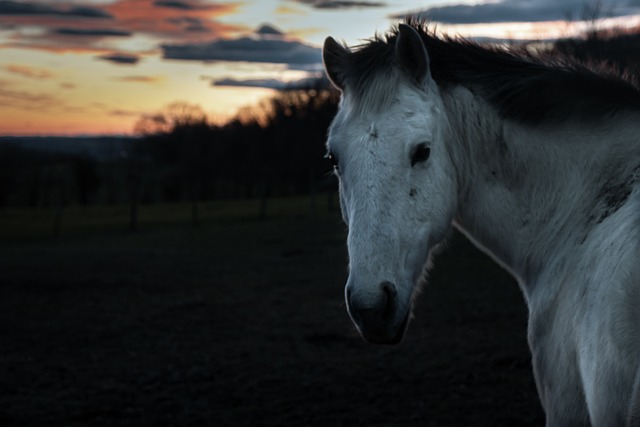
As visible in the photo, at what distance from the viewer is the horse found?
8.61 feet

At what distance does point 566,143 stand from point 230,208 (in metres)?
45.6

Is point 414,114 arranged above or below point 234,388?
above

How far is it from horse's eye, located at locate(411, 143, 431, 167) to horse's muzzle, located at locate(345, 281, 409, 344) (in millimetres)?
529

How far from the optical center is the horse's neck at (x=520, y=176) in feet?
10.1

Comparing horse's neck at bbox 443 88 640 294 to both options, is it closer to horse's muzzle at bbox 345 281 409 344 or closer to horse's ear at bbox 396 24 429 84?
horse's ear at bbox 396 24 429 84

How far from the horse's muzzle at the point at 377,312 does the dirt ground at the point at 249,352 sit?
436 cm

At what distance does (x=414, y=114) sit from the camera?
113 inches

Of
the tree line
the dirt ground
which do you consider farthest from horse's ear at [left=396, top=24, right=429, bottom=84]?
the tree line

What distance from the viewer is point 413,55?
9.68ft

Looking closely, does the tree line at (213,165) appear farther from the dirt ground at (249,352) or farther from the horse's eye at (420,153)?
the horse's eye at (420,153)

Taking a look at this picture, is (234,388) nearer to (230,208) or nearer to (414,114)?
(414,114)

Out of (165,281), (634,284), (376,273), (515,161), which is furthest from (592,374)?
(165,281)

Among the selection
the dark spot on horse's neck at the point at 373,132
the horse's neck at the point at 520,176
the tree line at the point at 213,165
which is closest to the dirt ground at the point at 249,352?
the horse's neck at the point at 520,176

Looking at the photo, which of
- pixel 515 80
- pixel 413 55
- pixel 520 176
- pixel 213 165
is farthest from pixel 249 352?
pixel 213 165
